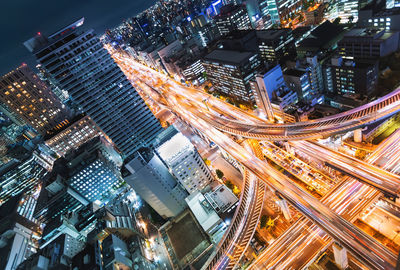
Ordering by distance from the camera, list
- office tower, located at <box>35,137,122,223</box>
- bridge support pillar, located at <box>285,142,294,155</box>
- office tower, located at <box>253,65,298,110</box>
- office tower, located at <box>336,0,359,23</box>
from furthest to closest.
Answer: office tower, located at <box>336,0,359,23</box>, office tower, located at <box>35,137,122,223</box>, office tower, located at <box>253,65,298,110</box>, bridge support pillar, located at <box>285,142,294,155</box>

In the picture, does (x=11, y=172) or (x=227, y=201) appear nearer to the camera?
(x=227, y=201)

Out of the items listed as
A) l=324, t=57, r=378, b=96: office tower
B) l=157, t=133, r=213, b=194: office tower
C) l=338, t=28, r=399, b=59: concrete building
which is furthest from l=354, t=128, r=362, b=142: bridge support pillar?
l=157, t=133, r=213, b=194: office tower

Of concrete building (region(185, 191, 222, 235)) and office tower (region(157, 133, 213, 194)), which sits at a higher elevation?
office tower (region(157, 133, 213, 194))

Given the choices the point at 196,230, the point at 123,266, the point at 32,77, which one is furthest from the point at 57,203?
the point at 32,77

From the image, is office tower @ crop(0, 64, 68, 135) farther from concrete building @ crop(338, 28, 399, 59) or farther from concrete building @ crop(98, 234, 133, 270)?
concrete building @ crop(338, 28, 399, 59)

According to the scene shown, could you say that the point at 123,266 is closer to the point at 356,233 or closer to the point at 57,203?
the point at 356,233

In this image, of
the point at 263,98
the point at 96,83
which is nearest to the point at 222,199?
the point at 263,98

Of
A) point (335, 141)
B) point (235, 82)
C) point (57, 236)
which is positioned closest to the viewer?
point (335, 141)
